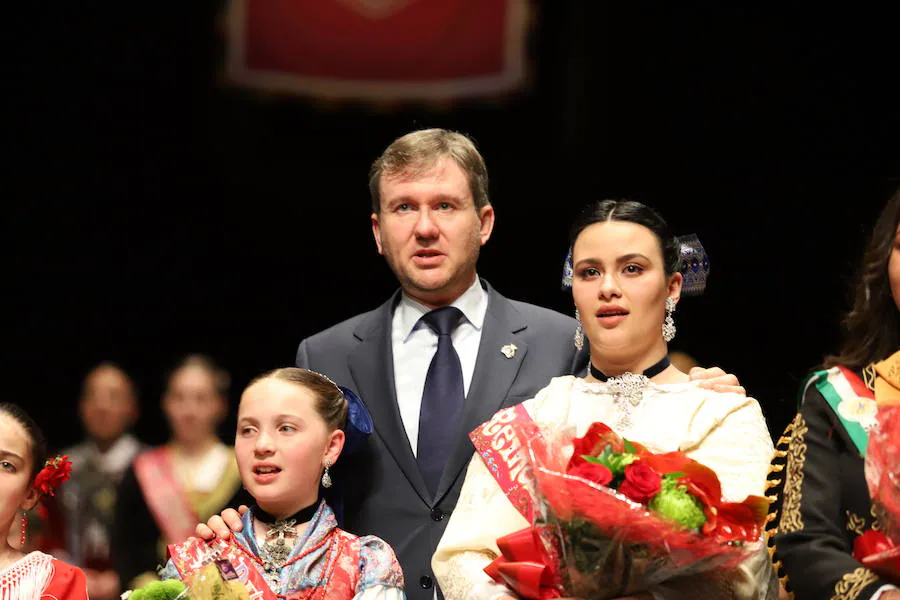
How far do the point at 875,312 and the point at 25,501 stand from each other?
6.48ft

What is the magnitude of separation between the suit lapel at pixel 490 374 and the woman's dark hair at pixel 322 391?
30cm

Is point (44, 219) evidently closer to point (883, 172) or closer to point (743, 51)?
point (743, 51)

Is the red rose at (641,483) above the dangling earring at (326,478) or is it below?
above

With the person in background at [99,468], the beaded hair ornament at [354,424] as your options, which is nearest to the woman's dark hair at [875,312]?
the beaded hair ornament at [354,424]

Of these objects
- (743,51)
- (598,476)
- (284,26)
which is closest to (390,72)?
(284,26)

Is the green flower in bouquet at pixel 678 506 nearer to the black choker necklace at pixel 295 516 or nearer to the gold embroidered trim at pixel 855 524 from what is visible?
the gold embroidered trim at pixel 855 524

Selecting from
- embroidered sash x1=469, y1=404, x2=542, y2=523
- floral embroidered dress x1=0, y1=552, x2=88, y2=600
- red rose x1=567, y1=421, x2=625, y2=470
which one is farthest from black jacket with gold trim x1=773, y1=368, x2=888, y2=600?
floral embroidered dress x1=0, y1=552, x2=88, y2=600

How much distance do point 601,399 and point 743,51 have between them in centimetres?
273

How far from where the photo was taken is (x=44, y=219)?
6.08m

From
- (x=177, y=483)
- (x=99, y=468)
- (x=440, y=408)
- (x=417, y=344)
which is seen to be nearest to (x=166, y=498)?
(x=177, y=483)

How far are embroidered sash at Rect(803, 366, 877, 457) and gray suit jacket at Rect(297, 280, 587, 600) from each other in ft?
2.60

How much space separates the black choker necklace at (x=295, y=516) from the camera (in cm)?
289

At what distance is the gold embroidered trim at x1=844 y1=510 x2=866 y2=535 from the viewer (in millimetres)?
2418

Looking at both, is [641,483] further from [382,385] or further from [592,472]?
[382,385]
